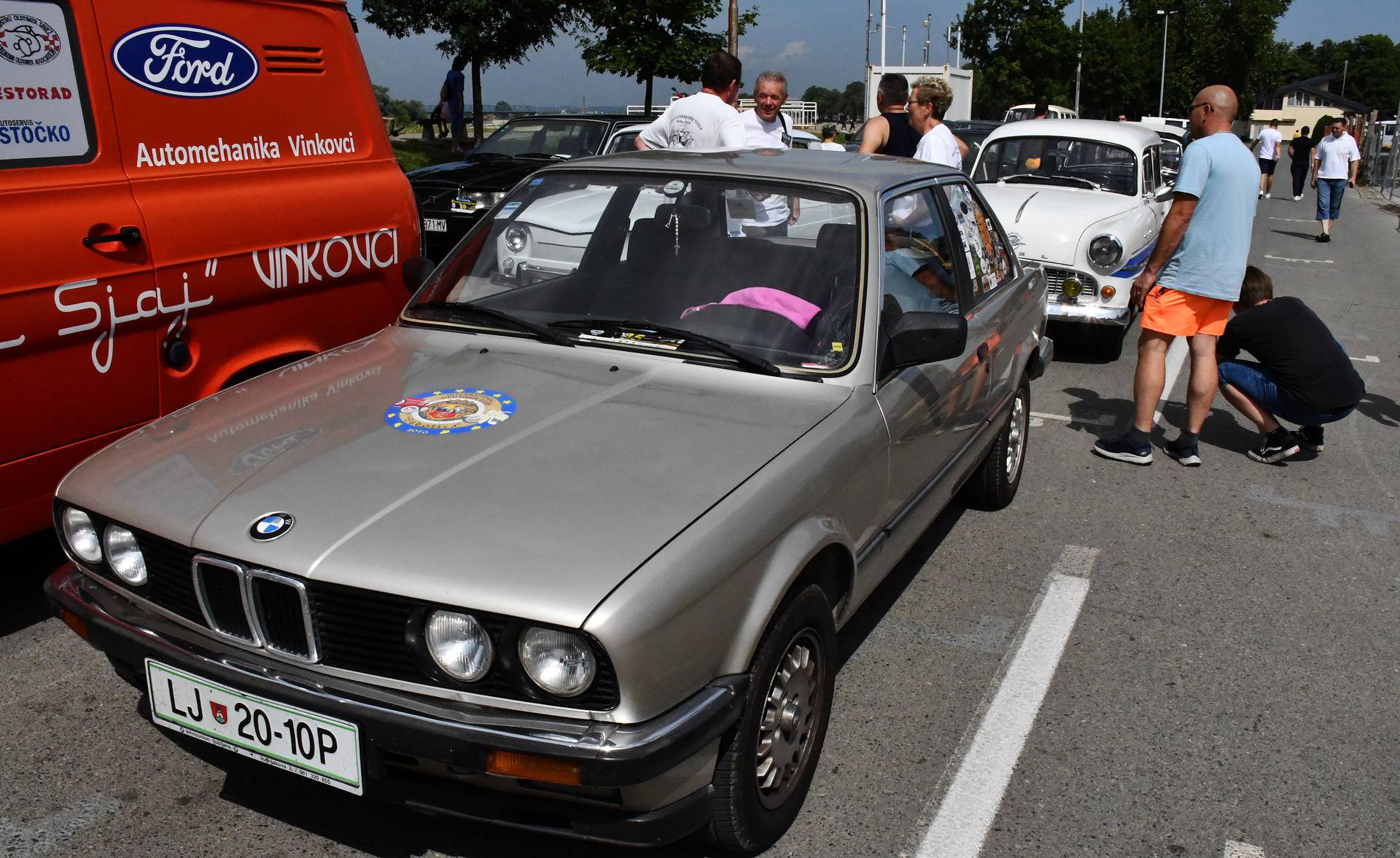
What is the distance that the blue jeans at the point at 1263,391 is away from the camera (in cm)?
585

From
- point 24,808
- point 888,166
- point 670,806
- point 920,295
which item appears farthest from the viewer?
point 888,166

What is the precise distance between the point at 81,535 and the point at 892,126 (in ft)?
20.5

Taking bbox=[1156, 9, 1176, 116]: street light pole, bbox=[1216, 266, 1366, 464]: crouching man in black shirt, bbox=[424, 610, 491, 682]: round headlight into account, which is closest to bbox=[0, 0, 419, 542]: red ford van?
bbox=[424, 610, 491, 682]: round headlight

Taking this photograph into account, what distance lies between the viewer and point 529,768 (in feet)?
7.15

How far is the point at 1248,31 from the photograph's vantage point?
8162 cm

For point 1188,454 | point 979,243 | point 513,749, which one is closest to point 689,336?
point 513,749

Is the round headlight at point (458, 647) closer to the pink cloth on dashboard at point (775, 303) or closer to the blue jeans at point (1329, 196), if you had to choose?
the pink cloth on dashboard at point (775, 303)

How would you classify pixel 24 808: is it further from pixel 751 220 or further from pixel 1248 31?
pixel 1248 31

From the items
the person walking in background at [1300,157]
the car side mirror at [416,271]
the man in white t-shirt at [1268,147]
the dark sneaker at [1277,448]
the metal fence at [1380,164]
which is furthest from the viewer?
the metal fence at [1380,164]

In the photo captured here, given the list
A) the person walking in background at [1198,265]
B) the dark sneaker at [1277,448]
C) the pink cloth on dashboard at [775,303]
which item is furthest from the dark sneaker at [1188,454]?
the pink cloth on dashboard at [775,303]

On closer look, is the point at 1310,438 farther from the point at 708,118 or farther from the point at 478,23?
the point at 478,23

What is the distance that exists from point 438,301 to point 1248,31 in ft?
302

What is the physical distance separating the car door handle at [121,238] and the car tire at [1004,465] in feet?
10.8

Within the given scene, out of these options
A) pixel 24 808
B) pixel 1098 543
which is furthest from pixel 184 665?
pixel 1098 543
